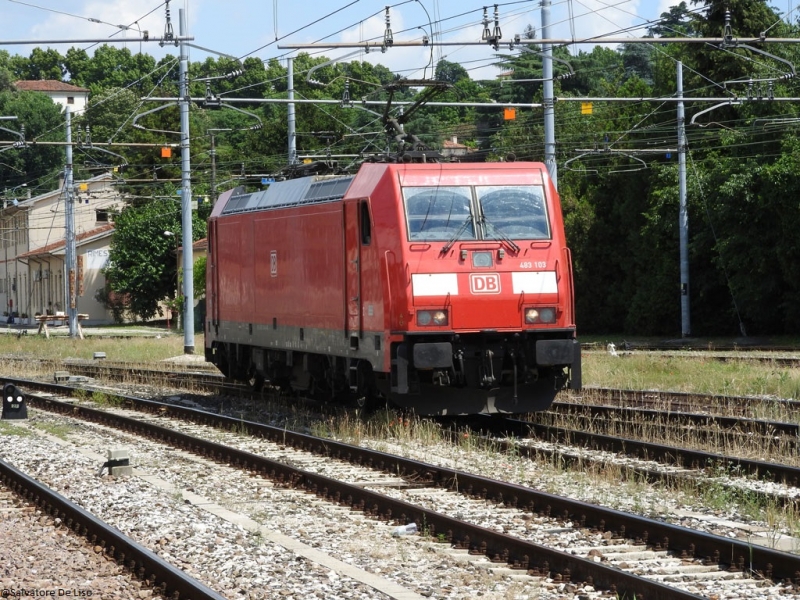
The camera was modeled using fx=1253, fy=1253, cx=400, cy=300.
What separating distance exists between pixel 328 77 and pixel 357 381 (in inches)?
2778

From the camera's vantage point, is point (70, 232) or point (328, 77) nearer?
point (70, 232)

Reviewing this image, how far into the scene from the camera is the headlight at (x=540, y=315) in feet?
49.3

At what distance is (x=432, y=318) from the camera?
1468cm

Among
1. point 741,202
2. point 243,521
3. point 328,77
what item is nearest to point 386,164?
point 243,521

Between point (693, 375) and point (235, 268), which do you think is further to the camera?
point (693, 375)

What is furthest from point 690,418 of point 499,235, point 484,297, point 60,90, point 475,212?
point 60,90

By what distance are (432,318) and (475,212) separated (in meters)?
1.53

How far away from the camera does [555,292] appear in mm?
15188

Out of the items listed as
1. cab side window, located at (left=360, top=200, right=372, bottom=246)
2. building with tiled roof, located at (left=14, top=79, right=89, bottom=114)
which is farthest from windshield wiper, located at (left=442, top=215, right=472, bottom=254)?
building with tiled roof, located at (left=14, top=79, right=89, bottom=114)

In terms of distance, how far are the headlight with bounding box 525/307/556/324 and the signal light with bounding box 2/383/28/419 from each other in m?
8.42

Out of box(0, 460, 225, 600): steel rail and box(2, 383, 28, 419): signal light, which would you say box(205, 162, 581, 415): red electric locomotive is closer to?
box(0, 460, 225, 600): steel rail

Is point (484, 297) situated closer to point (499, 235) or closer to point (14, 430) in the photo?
point (499, 235)

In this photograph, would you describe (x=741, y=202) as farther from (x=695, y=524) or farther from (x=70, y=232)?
(x=695, y=524)

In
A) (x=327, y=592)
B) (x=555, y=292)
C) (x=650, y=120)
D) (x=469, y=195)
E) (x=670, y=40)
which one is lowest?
(x=327, y=592)
